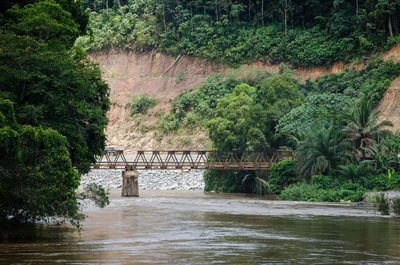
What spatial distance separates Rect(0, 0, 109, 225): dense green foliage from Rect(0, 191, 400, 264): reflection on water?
1.48m

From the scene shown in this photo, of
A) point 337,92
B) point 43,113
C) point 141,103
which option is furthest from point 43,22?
point 141,103

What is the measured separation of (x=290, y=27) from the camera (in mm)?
86500

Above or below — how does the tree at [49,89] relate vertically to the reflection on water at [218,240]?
above

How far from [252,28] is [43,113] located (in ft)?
226

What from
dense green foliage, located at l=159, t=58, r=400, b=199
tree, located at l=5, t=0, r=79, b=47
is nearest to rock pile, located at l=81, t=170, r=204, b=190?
dense green foliage, located at l=159, t=58, r=400, b=199

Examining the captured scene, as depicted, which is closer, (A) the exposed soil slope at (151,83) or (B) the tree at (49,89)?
(B) the tree at (49,89)

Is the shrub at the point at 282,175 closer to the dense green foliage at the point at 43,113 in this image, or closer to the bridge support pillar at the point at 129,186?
the bridge support pillar at the point at 129,186

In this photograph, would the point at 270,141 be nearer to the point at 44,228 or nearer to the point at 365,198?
the point at 365,198

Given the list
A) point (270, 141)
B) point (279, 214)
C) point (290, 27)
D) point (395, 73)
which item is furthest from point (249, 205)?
point (290, 27)

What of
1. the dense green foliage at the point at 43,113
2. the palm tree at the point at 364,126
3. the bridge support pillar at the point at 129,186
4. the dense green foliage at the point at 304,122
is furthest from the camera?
the bridge support pillar at the point at 129,186

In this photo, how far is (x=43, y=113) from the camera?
22.2 metres

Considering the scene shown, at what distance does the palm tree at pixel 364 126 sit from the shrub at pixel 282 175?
684 centimetres

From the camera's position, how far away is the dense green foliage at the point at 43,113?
62.6ft

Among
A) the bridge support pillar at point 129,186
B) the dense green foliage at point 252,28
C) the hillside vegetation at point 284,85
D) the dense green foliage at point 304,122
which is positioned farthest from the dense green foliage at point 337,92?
the bridge support pillar at point 129,186
